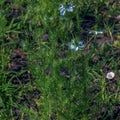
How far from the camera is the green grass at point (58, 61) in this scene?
8.07ft

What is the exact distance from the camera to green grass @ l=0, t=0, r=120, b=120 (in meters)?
2.46

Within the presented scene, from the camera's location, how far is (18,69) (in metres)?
3.04

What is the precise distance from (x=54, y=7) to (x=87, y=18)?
0.28 metres

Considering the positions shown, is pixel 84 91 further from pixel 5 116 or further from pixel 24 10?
pixel 24 10

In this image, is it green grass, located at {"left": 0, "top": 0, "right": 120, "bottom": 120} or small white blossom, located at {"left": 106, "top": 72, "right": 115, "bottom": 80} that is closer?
green grass, located at {"left": 0, "top": 0, "right": 120, "bottom": 120}

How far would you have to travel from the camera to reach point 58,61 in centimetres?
255

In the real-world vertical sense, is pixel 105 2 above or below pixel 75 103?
above

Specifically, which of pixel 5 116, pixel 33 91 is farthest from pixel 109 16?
pixel 5 116

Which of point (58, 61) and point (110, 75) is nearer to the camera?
point (58, 61)

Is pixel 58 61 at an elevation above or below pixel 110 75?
above

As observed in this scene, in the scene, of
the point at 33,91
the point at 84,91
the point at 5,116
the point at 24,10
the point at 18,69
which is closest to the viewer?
the point at 84,91

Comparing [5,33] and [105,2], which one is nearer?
[5,33]

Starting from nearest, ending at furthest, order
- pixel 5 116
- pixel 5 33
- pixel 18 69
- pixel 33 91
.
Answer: pixel 5 116 < pixel 33 91 < pixel 18 69 < pixel 5 33

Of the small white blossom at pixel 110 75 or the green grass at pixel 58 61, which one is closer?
the green grass at pixel 58 61
